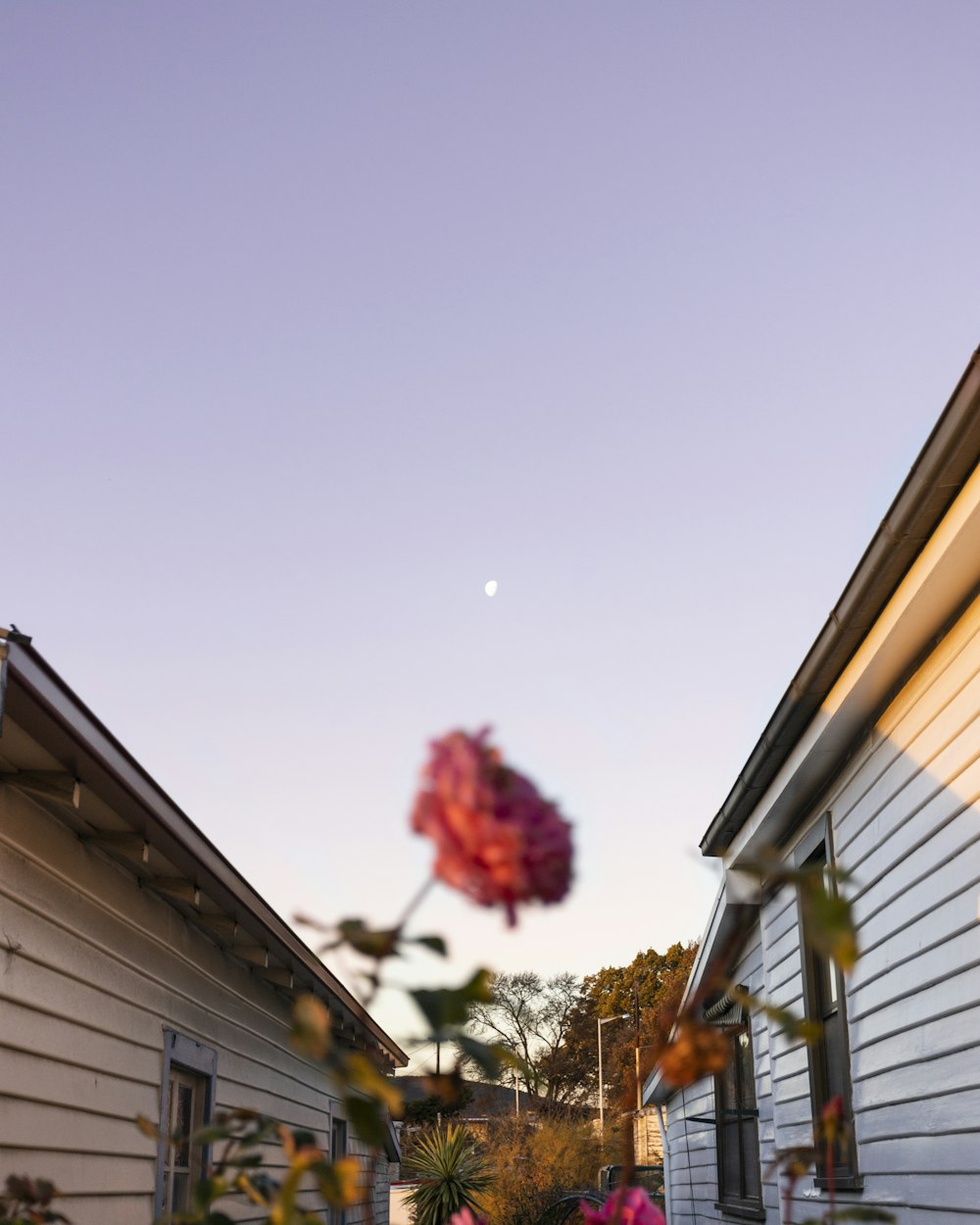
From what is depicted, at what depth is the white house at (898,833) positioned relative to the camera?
387cm

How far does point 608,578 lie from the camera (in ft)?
28.5

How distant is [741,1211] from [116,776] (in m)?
6.12

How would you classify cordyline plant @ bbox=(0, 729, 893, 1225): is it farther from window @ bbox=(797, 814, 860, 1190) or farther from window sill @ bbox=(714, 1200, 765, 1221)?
window sill @ bbox=(714, 1200, 765, 1221)

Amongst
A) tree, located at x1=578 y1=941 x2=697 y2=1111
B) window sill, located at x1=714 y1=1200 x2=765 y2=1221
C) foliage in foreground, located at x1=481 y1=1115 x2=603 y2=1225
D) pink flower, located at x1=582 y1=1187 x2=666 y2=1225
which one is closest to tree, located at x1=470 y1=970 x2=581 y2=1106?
tree, located at x1=578 y1=941 x2=697 y2=1111

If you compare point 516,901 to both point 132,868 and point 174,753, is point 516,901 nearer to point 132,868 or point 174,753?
point 132,868

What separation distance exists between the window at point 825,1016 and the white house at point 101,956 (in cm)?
210

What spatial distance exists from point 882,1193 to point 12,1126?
3.23m

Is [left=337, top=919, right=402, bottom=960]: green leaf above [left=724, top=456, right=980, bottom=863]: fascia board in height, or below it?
below

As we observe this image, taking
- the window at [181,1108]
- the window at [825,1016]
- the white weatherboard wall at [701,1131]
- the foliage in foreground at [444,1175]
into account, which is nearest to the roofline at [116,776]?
the window at [181,1108]

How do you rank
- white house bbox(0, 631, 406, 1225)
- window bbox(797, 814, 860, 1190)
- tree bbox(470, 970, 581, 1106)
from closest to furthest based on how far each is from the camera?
white house bbox(0, 631, 406, 1225) → window bbox(797, 814, 860, 1190) → tree bbox(470, 970, 581, 1106)

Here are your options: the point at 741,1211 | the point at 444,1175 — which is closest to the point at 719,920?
the point at 741,1211

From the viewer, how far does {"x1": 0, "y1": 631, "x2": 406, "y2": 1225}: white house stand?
13.5 ft

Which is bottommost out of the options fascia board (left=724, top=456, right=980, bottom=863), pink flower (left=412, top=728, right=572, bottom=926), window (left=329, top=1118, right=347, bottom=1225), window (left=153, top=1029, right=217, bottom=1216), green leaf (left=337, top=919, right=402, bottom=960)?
window (left=329, top=1118, right=347, bottom=1225)

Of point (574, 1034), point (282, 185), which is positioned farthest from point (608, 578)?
point (574, 1034)
